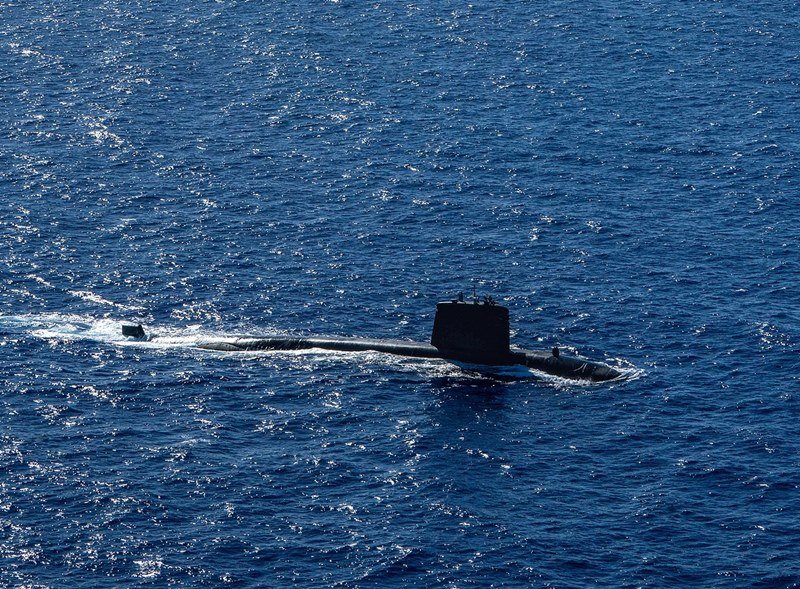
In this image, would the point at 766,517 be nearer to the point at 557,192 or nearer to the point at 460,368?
the point at 460,368

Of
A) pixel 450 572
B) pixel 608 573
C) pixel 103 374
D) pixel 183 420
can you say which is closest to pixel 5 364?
pixel 103 374

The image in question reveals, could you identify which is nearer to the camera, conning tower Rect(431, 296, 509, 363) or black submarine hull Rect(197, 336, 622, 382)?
black submarine hull Rect(197, 336, 622, 382)

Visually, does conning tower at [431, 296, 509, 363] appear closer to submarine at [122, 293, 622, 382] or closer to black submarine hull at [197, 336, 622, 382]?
submarine at [122, 293, 622, 382]

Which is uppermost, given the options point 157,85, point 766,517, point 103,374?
point 157,85

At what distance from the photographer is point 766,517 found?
110250 mm

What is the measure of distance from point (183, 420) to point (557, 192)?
56.5 m

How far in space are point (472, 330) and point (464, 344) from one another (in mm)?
1471

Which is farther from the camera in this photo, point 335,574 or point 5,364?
point 5,364

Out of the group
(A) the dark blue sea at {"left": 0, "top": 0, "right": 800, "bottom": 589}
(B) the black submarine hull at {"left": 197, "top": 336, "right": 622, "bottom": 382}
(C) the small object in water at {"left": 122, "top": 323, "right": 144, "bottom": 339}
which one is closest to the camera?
(A) the dark blue sea at {"left": 0, "top": 0, "right": 800, "bottom": 589}

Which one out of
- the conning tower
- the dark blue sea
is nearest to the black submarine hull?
the conning tower

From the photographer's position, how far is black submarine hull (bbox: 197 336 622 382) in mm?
131750

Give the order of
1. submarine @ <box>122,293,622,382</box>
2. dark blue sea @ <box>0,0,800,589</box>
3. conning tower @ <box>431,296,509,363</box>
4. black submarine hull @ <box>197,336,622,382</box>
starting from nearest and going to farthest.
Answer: dark blue sea @ <box>0,0,800,589</box> < black submarine hull @ <box>197,336,622,382</box> < submarine @ <box>122,293,622,382</box> < conning tower @ <box>431,296,509,363</box>

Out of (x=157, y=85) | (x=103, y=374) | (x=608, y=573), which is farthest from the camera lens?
(x=157, y=85)

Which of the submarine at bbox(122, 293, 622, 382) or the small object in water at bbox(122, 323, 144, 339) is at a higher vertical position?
the small object in water at bbox(122, 323, 144, 339)
